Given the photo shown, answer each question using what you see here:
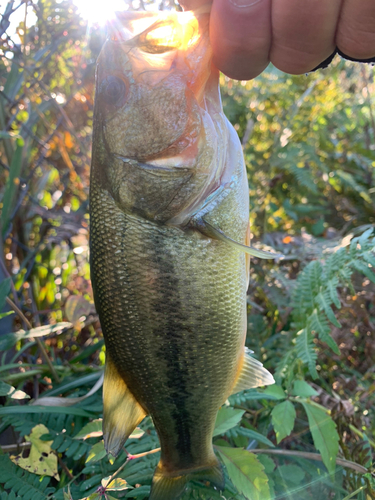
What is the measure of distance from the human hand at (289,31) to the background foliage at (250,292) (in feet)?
3.68

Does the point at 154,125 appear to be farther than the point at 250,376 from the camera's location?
No

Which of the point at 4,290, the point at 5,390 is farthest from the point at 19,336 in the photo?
the point at 5,390

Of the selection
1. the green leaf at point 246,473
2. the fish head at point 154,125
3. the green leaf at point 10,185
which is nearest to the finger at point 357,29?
the fish head at point 154,125

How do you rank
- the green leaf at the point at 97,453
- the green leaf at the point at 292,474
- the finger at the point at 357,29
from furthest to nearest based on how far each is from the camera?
the green leaf at the point at 292,474, the green leaf at the point at 97,453, the finger at the point at 357,29

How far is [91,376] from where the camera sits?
86.7 inches

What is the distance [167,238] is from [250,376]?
0.70 m

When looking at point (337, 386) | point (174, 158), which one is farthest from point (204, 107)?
point (337, 386)

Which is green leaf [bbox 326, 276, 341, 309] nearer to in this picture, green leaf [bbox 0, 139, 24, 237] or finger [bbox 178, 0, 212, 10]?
finger [bbox 178, 0, 212, 10]

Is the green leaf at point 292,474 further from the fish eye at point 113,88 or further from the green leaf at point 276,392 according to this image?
the fish eye at point 113,88

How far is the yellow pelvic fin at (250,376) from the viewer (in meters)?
1.54

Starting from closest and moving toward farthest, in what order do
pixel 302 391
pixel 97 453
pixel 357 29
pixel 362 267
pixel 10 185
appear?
1. pixel 357 29
2. pixel 97 453
3. pixel 302 391
4. pixel 362 267
5. pixel 10 185

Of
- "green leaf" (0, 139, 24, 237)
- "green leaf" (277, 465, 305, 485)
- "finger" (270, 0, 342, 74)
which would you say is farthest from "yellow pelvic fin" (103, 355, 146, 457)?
"green leaf" (0, 139, 24, 237)

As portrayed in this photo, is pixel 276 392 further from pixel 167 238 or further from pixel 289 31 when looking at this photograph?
pixel 289 31

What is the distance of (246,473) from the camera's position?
1430 mm
